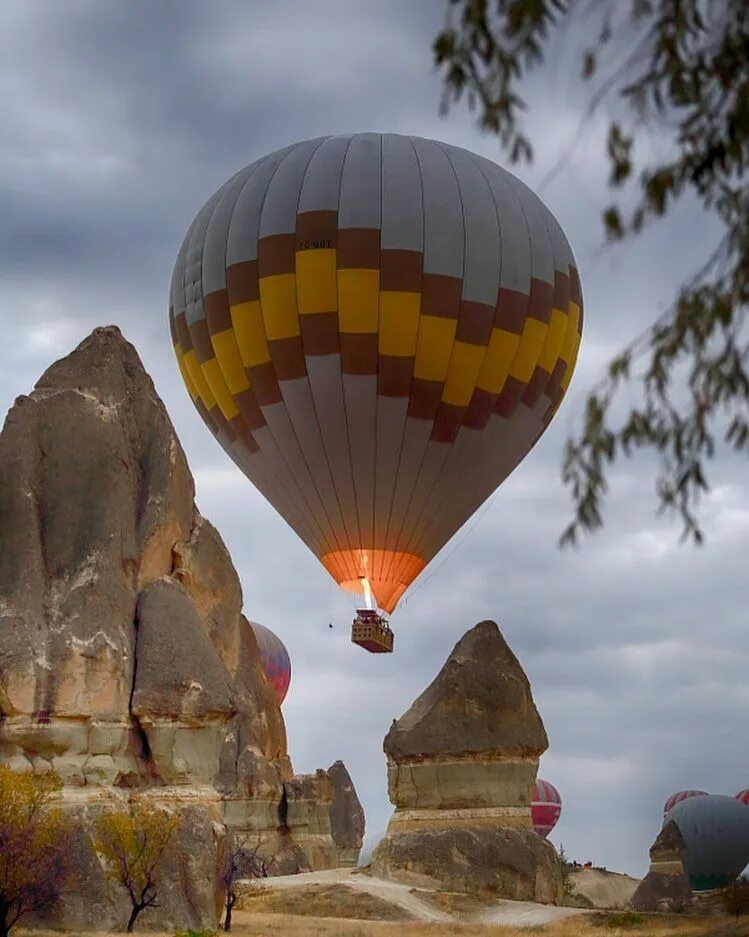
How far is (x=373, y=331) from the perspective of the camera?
35.0m

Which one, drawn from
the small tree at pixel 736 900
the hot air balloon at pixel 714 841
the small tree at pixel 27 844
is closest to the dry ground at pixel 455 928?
the small tree at pixel 736 900

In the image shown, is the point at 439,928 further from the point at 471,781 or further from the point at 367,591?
the point at 367,591

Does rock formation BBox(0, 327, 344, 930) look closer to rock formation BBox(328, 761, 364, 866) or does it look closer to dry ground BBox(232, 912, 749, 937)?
dry ground BBox(232, 912, 749, 937)

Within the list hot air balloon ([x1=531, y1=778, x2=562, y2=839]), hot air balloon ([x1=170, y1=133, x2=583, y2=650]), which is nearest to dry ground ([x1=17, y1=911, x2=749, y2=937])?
hot air balloon ([x1=170, y1=133, x2=583, y2=650])

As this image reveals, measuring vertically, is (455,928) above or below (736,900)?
below

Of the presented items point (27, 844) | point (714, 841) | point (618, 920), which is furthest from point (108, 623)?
point (714, 841)

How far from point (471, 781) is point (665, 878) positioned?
32.3ft

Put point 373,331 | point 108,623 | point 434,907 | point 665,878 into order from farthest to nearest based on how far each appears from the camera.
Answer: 1. point 665,878
2. point 373,331
3. point 434,907
4. point 108,623

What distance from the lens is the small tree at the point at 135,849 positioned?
24.7 metres

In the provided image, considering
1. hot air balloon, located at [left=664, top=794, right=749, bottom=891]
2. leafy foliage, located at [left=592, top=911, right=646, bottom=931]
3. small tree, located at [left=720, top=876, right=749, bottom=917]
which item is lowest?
leafy foliage, located at [left=592, top=911, right=646, bottom=931]

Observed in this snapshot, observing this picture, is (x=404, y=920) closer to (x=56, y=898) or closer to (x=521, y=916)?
(x=521, y=916)

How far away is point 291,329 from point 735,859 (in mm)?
36155

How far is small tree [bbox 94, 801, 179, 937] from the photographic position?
24.7 metres

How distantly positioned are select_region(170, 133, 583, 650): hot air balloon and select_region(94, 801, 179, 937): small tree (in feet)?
40.5
